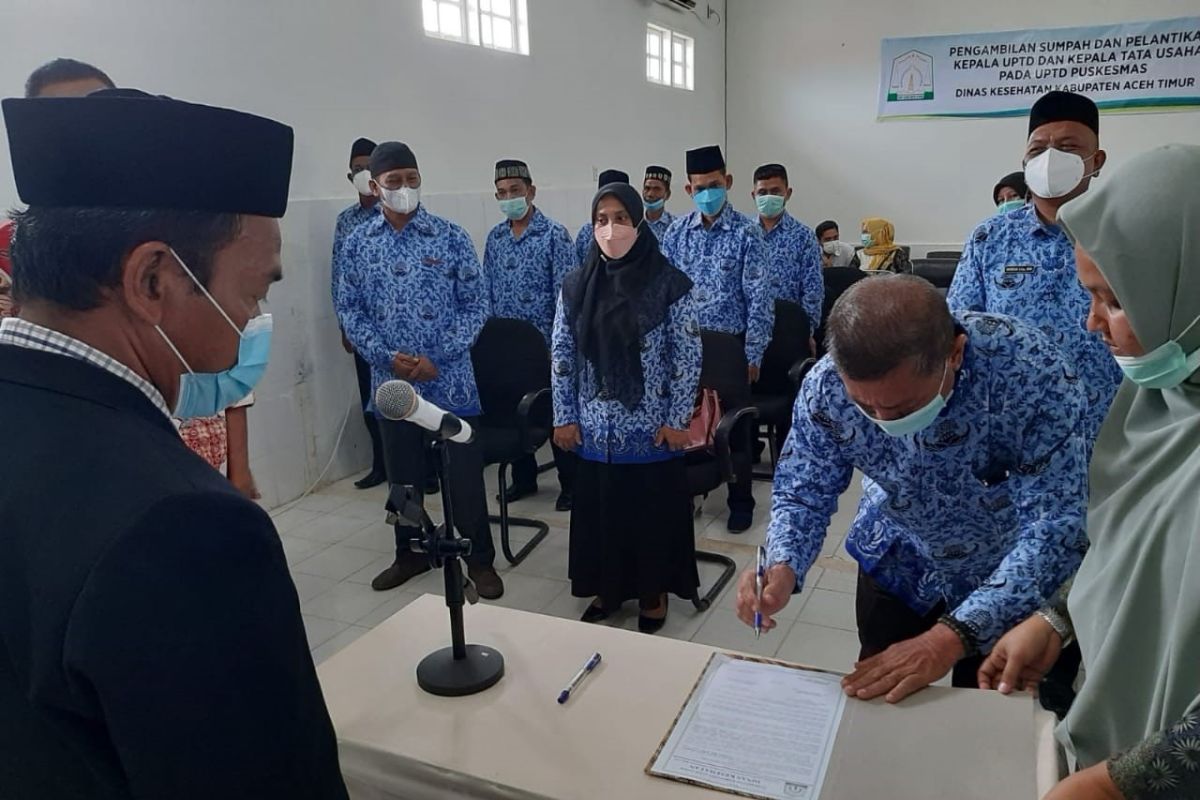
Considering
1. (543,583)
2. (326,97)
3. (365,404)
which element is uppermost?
(326,97)

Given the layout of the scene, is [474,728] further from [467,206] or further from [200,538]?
[467,206]

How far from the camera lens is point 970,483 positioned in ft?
4.65

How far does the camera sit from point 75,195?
0.73 metres

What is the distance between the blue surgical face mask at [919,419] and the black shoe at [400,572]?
87.7 inches

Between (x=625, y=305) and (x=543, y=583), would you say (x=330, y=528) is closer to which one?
(x=543, y=583)

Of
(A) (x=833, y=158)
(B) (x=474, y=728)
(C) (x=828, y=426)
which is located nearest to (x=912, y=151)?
(A) (x=833, y=158)

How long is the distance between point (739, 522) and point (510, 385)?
117 centimetres

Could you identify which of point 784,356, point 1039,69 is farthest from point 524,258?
point 1039,69

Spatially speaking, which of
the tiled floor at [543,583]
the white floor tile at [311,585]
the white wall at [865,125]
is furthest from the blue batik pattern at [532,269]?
the white wall at [865,125]

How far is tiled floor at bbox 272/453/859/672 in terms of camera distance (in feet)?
9.00

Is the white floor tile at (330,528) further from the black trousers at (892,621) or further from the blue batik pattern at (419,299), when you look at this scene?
the black trousers at (892,621)

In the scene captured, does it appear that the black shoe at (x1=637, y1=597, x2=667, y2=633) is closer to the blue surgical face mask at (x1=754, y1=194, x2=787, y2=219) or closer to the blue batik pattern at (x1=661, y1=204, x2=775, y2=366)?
the blue batik pattern at (x1=661, y1=204, x2=775, y2=366)

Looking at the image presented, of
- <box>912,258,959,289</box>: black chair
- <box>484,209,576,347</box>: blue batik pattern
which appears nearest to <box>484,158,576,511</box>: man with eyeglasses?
<box>484,209,576,347</box>: blue batik pattern

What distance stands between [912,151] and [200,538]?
8.96 metres
